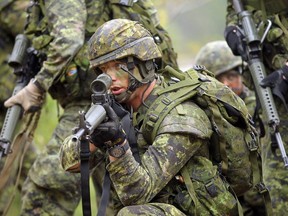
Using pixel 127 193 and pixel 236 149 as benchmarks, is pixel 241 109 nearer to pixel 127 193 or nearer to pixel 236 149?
pixel 236 149

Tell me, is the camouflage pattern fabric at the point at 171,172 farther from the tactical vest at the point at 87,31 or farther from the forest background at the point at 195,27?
the forest background at the point at 195,27

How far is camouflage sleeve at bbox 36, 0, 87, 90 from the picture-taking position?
24.5 feet

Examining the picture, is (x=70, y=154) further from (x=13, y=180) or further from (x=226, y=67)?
(x=226, y=67)

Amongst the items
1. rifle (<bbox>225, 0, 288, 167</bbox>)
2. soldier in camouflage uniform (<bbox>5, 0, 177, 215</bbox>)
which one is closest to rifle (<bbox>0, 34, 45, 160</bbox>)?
soldier in camouflage uniform (<bbox>5, 0, 177, 215</bbox>)

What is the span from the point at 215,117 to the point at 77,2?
7.01 feet

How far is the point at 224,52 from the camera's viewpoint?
30.5 feet

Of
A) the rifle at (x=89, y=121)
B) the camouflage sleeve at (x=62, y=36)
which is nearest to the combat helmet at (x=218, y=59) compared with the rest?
the camouflage sleeve at (x=62, y=36)

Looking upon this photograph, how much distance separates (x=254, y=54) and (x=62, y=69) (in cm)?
157

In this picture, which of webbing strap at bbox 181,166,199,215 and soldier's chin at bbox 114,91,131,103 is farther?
soldier's chin at bbox 114,91,131,103

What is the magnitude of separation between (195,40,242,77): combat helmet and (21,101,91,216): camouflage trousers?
1814 mm

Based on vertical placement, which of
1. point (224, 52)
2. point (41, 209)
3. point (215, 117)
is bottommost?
point (41, 209)

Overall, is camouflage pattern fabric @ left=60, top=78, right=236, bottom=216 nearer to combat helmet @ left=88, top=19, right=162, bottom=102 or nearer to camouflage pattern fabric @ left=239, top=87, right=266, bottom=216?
combat helmet @ left=88, top=19, right=162, bottom=102

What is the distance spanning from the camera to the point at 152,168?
5.68 meters

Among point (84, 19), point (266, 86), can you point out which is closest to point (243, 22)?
point (266, 86)
